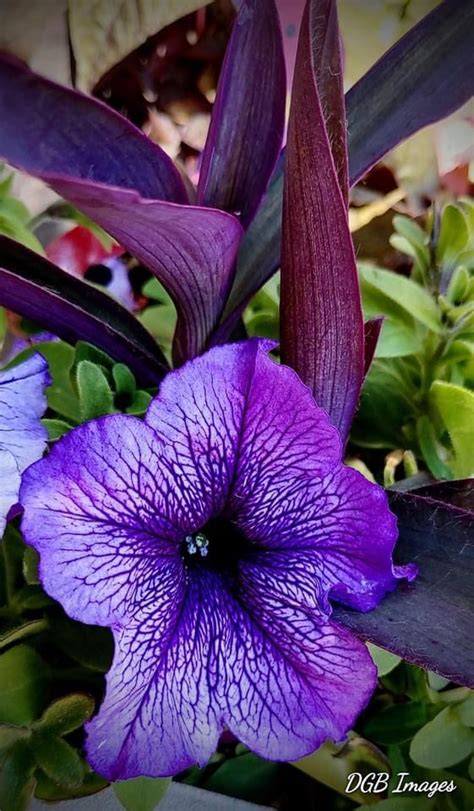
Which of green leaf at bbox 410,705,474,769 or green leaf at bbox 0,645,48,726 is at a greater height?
green leaf at bbox 0,645,48,726

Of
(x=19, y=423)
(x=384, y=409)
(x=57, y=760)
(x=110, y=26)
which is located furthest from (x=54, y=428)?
(x=110, y=26)

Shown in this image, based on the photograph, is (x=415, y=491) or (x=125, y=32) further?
(x=125, y=32)

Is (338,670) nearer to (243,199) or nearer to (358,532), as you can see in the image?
(358,532)

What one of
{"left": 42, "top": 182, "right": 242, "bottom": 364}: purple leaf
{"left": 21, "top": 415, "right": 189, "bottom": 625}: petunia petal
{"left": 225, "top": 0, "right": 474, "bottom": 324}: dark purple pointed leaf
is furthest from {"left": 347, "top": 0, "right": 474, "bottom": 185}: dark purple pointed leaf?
{"left": 21, "top": 415, "right": 189, "bottom": 625}: petunia petal

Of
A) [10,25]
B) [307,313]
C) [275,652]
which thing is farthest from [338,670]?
[10,25]

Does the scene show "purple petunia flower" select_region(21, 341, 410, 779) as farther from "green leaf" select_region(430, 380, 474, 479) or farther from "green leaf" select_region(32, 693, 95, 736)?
"green leaf" select_region(430, 380, 474, 479)
